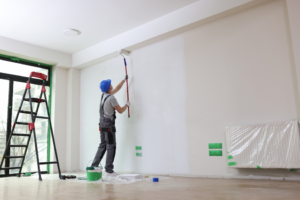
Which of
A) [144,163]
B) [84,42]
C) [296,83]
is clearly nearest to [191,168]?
[144,163]

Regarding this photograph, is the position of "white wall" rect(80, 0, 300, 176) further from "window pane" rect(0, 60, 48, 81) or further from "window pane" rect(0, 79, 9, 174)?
"window pane" rect(0, 79, 9, 174)

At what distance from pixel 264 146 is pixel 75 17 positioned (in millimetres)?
3335

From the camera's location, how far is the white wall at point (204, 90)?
10.5 feet

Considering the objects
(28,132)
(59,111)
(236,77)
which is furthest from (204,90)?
(28,132)

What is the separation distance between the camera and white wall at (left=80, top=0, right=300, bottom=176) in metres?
3.20

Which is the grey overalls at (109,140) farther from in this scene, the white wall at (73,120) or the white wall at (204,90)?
the white wall at (73,120)

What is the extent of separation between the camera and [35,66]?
5.45 m

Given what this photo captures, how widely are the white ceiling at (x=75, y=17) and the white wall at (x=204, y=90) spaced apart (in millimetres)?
543

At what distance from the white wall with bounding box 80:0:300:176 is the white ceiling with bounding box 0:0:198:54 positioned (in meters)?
0.54

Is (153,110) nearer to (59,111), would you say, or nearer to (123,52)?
(123,52)

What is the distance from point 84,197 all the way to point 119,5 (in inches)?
110

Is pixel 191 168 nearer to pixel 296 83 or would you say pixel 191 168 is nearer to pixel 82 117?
pixel 296 83

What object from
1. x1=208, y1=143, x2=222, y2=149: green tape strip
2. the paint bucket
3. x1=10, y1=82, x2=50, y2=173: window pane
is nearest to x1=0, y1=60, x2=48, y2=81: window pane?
x1=10, y1=82, x2=50, y2=173: window pane

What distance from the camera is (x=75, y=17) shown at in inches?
164
